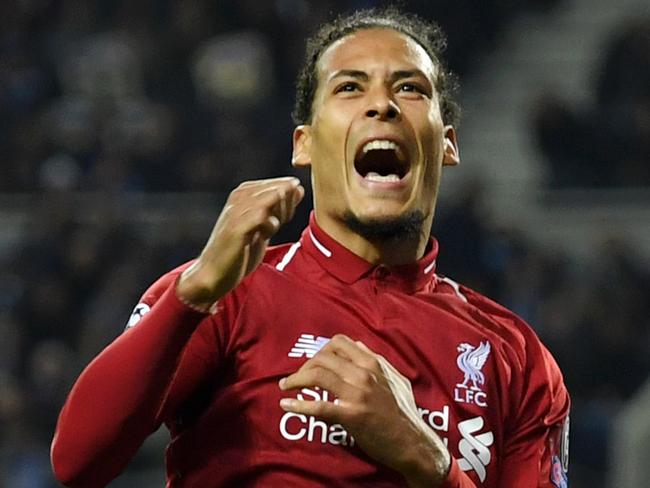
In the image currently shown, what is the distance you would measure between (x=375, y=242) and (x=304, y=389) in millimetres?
361

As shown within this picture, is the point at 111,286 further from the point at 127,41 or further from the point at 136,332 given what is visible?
the point at 136,332

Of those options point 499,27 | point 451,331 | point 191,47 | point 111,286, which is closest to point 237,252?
point 451,331

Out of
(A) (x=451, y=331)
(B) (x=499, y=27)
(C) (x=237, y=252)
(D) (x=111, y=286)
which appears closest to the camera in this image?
(C) (x=237, y=252)

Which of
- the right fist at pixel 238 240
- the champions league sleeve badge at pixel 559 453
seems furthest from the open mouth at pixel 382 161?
the champions league sleeve badge at pixel 559 453

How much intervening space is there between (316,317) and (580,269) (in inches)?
189

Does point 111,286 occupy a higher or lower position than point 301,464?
lower

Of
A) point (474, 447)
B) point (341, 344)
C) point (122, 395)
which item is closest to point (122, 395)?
point (122, 395)

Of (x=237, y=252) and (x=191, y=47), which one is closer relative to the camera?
(x=237, y=252)

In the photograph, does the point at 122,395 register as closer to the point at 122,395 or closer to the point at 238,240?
the point at 122,395

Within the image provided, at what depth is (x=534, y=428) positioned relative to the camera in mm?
2670

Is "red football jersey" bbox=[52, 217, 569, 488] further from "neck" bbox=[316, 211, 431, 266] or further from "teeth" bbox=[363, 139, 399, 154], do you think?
"teeth" bbox=[363, 139, 399, 154]

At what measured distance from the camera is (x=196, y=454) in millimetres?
2502

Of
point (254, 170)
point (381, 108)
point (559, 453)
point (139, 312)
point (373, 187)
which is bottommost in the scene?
point (254, 170)

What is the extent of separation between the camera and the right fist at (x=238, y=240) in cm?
224
